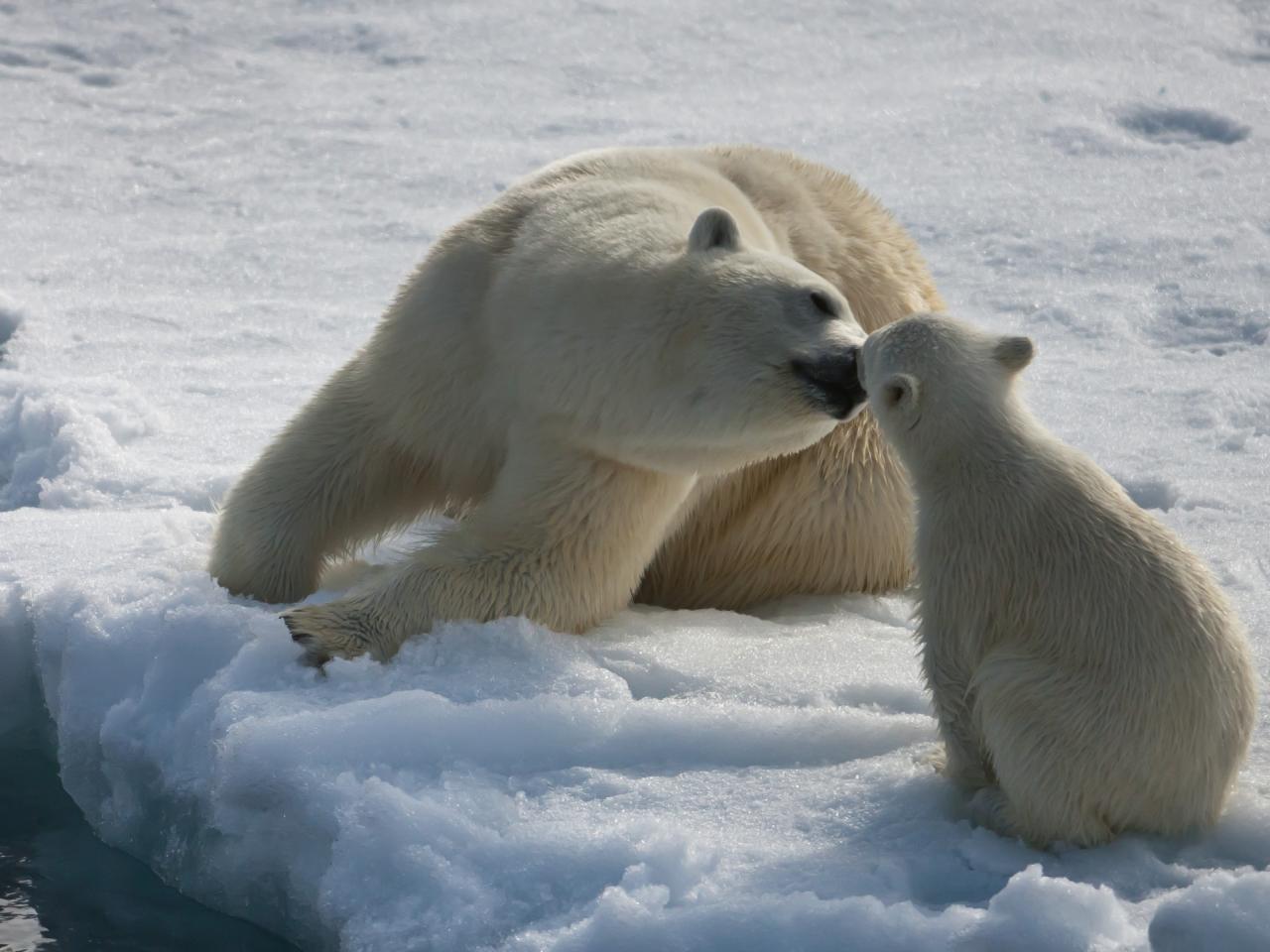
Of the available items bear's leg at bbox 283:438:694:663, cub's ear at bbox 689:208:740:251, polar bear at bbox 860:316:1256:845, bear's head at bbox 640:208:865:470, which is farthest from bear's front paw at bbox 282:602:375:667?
polar bear at bbox 860:316:1256:845

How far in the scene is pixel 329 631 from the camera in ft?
10.7

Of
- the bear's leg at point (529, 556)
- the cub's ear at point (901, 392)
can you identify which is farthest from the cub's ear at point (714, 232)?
the cub's ear at point (901, 392)

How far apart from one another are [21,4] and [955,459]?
830 cm

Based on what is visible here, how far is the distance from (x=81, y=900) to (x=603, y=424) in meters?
1.31

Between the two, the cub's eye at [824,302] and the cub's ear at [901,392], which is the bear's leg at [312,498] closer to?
the cub's eye at [824,302]

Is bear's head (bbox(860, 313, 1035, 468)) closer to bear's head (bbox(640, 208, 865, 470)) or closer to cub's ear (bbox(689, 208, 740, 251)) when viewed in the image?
bear's head (bbox(640, 208, 865, 470))

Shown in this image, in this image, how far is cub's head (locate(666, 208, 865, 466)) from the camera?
121 inches

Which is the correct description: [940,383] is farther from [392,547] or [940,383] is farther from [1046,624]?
[392,547]

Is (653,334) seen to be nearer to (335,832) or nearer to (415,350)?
(415,350)

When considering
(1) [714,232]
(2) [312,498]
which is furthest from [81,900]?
(1) [714,232]

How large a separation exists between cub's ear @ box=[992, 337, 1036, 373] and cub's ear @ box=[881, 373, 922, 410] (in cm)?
16

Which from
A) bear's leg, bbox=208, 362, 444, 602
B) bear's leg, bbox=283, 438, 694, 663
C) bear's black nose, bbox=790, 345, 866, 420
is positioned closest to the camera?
bear's black nose, bbox=790, 345, 866, 420

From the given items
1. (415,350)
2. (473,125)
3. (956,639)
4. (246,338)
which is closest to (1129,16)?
(473,125)

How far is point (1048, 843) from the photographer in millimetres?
2619
